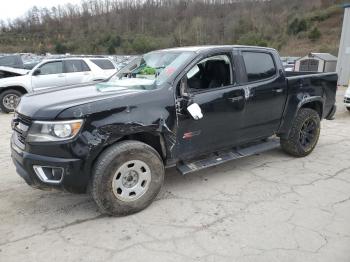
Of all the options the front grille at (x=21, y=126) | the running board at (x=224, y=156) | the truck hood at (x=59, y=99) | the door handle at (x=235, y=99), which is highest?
the truck hood at (x=59, y=99)

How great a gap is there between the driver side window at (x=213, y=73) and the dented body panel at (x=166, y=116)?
101 mm

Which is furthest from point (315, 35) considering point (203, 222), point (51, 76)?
point (203, 222)

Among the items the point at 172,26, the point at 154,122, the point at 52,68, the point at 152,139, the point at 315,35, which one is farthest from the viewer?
the point at 172,26

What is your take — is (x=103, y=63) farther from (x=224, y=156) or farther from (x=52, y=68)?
(x=224, y=156)

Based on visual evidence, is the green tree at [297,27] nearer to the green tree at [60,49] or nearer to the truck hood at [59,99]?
the green tree at [60,49]

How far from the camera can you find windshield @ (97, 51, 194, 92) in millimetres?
3941

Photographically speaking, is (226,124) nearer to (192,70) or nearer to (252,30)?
(192,70)

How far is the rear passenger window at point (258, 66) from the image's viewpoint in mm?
4637

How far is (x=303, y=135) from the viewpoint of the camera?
5465 mm

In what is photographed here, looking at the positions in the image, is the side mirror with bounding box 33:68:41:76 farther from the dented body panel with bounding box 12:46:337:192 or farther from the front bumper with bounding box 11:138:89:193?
the front bumper with bounding box 11:138:89:193

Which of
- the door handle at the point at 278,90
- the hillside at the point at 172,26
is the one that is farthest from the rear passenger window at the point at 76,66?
the hillside at the point at 172,26

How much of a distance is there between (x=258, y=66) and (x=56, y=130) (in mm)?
2923

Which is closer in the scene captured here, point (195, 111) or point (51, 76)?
point (195, 111)

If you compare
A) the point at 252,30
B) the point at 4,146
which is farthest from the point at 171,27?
the point at 4,146
